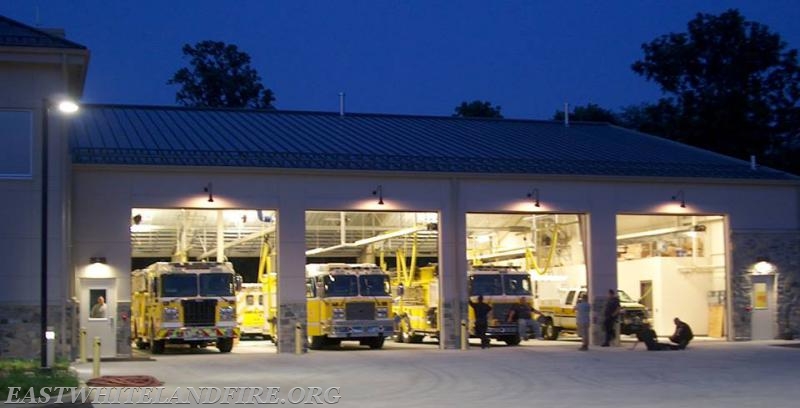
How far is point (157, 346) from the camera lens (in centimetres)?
3369

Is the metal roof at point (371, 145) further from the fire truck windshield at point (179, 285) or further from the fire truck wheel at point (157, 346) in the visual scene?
the fire truck wheel at point (157, 346)

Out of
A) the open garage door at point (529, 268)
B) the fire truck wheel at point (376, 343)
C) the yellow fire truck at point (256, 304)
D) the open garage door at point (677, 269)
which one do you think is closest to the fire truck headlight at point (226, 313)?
the yellow fire truck at point (256, 304)

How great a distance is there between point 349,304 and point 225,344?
12.2 ft

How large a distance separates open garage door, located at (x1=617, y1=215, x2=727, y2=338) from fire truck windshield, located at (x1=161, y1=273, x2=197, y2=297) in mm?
15859

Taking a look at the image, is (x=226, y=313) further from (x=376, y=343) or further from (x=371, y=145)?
(x=371, y=145)

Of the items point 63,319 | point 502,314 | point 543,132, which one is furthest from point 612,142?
point 63,319

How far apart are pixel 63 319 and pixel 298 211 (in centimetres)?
854

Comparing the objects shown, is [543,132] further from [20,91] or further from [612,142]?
[20,91]

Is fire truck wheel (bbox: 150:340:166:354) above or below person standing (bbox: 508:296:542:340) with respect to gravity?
below

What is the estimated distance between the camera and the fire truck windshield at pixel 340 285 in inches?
1358

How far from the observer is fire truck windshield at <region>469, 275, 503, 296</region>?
120ft

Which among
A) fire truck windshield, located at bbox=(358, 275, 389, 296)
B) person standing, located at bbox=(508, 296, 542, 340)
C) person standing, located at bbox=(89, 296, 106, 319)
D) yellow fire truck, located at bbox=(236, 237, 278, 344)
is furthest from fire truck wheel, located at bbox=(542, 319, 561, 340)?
person standing, located at bbox=(89, 296, 106, 319)

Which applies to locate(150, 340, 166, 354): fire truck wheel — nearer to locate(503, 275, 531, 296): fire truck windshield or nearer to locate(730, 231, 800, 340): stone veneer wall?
locate(503, 275, 531, 296): fire truck windshield

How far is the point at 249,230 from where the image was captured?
42.5m
